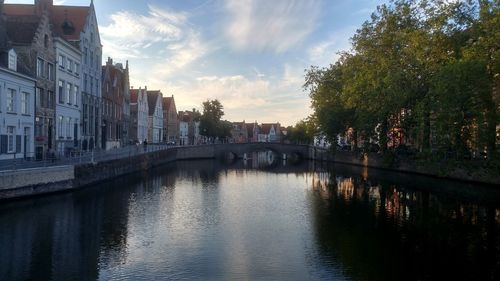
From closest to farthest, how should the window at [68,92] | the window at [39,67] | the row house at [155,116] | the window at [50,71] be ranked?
the window at [39,67]
the window at [50,71]
the window at [68,92]
the row house at [155,116]

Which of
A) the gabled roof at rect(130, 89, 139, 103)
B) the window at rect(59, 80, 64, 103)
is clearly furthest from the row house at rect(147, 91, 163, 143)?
the window at rect(59, 80, 64, 103)

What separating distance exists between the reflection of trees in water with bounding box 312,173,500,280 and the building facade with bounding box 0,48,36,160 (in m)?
19.0

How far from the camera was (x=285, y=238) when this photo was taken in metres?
17.5

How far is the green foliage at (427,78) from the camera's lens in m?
→ 27.4

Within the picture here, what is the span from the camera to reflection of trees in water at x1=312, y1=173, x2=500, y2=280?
44.6 feet

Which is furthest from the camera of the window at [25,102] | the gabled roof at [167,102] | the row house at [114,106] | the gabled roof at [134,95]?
the gabled roof at [167,102]

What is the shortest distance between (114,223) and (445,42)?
1039 inches

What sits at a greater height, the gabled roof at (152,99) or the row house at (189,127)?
the gabled roof at (152,99)

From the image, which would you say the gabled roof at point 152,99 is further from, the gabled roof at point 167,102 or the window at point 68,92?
the window at point 68,92

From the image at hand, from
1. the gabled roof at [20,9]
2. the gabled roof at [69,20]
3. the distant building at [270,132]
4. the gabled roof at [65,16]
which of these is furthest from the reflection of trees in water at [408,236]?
the distant building at [270,132]

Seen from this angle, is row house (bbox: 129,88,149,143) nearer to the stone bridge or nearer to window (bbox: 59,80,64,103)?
the stone bridge

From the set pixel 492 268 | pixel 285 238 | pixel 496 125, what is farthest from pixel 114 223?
pixel 496 125

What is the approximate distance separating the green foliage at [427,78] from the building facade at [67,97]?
25.2 m

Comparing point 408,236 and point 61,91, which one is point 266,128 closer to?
point 61,91
